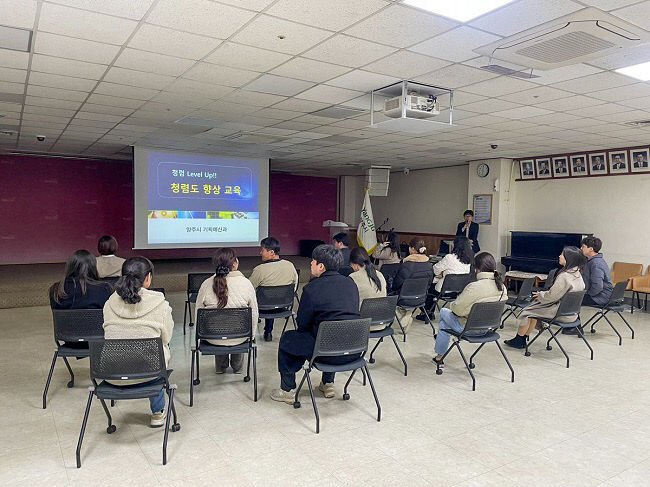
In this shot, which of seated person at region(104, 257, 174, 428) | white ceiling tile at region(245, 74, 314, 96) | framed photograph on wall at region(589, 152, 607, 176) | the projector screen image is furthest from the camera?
framed photograph on wall at region(589, 152, 607, 176)

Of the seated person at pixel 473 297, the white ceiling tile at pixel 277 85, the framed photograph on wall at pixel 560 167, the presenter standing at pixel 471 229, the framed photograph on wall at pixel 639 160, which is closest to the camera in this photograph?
the seated person at pixel 473 297

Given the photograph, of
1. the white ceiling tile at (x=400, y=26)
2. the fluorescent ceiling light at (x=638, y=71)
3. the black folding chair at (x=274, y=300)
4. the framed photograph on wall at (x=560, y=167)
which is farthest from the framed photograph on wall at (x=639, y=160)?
the black folding chair at (x=274, y=300)

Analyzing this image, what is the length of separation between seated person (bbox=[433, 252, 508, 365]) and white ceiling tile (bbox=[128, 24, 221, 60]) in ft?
9.69

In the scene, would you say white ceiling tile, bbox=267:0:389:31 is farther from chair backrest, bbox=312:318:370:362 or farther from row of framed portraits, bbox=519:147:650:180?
row of framed portraits, bbox=519:147:650:180

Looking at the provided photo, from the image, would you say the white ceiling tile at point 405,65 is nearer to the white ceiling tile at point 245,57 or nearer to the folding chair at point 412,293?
the white ceiling tile at point 245,57

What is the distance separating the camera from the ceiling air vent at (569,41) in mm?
2893

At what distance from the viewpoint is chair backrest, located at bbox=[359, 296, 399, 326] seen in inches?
153

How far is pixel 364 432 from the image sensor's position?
3.07 metres

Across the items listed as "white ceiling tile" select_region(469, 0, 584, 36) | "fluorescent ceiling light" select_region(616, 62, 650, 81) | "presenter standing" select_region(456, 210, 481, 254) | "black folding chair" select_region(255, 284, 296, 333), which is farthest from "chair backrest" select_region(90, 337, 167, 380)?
"presenter standing" select_region(456, 210, 481, 254)

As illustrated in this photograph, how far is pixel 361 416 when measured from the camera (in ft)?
10.9

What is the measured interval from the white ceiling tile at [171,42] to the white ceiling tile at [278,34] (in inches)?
10.6

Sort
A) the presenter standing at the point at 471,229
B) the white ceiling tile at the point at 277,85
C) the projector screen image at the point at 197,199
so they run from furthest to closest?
1. the presenter standing at the point at 471,229
2. the projector screen image at the point at 197,199
3. the white ceiling tile at the point at 277,85

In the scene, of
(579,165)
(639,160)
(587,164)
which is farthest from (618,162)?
(579,165)

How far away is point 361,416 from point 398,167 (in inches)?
350
